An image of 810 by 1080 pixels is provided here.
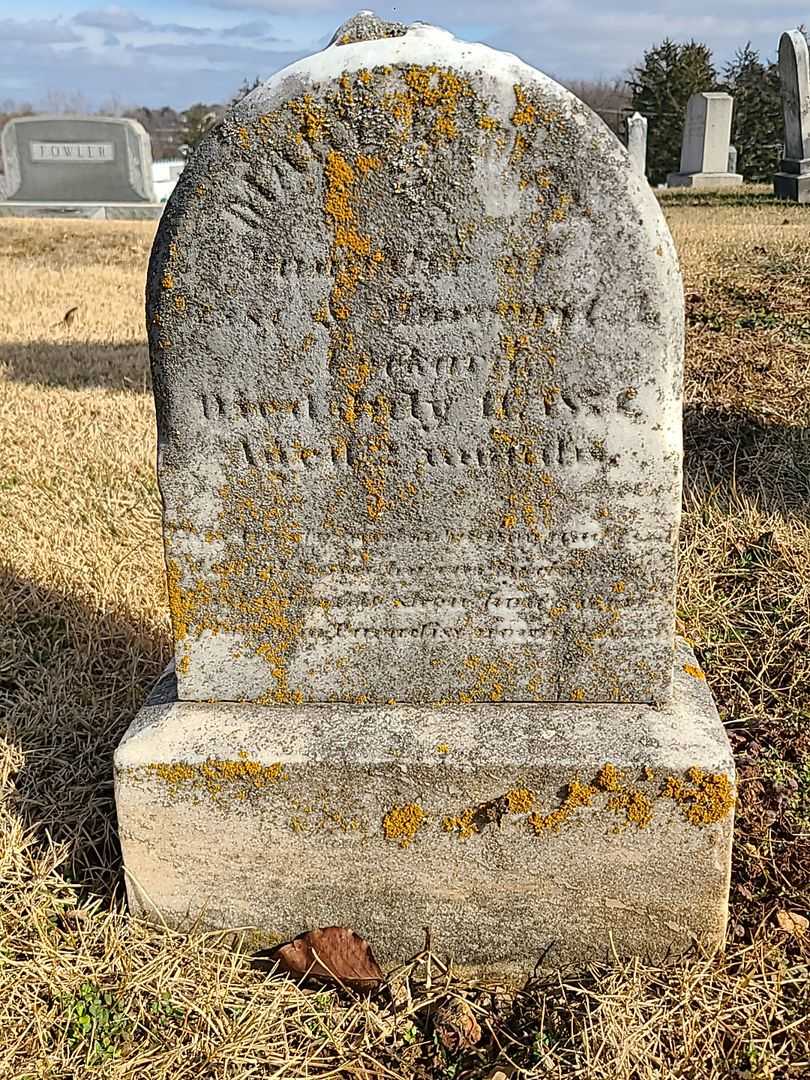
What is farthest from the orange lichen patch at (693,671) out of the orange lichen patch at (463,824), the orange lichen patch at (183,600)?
the orange lichen patch at (183,600)

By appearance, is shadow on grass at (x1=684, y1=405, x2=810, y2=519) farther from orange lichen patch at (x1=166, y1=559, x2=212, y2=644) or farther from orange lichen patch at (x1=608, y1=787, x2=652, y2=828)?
orange lichen patch at (x1=166, y1=559, x2=212, y2=644)

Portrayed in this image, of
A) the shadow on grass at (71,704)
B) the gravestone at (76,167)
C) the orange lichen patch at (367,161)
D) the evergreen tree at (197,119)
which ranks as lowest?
the shadow on grass at (71,704)

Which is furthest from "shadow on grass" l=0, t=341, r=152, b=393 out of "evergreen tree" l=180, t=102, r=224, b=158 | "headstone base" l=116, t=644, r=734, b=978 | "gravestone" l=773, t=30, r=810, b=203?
"evergreen tree" l=180, t=102, r=224, b=158

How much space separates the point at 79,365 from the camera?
727 cm

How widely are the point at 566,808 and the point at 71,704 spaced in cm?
169

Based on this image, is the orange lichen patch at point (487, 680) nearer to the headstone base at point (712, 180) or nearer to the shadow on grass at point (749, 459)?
the shadow on grass at point (749, 459)

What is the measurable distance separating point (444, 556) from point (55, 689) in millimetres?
1586

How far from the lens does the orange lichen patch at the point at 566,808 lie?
213 cm

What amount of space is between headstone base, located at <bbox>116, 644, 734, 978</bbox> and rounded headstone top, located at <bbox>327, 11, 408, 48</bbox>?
1.46 meters

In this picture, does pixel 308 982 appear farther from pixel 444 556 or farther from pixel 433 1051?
pixel 444 556

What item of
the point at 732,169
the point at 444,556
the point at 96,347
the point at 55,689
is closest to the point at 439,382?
the point at 444,556

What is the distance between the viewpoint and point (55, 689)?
10.3 feet

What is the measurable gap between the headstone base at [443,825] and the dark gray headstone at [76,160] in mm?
20191

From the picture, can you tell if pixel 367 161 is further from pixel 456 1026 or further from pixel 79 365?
pixel 79 365
